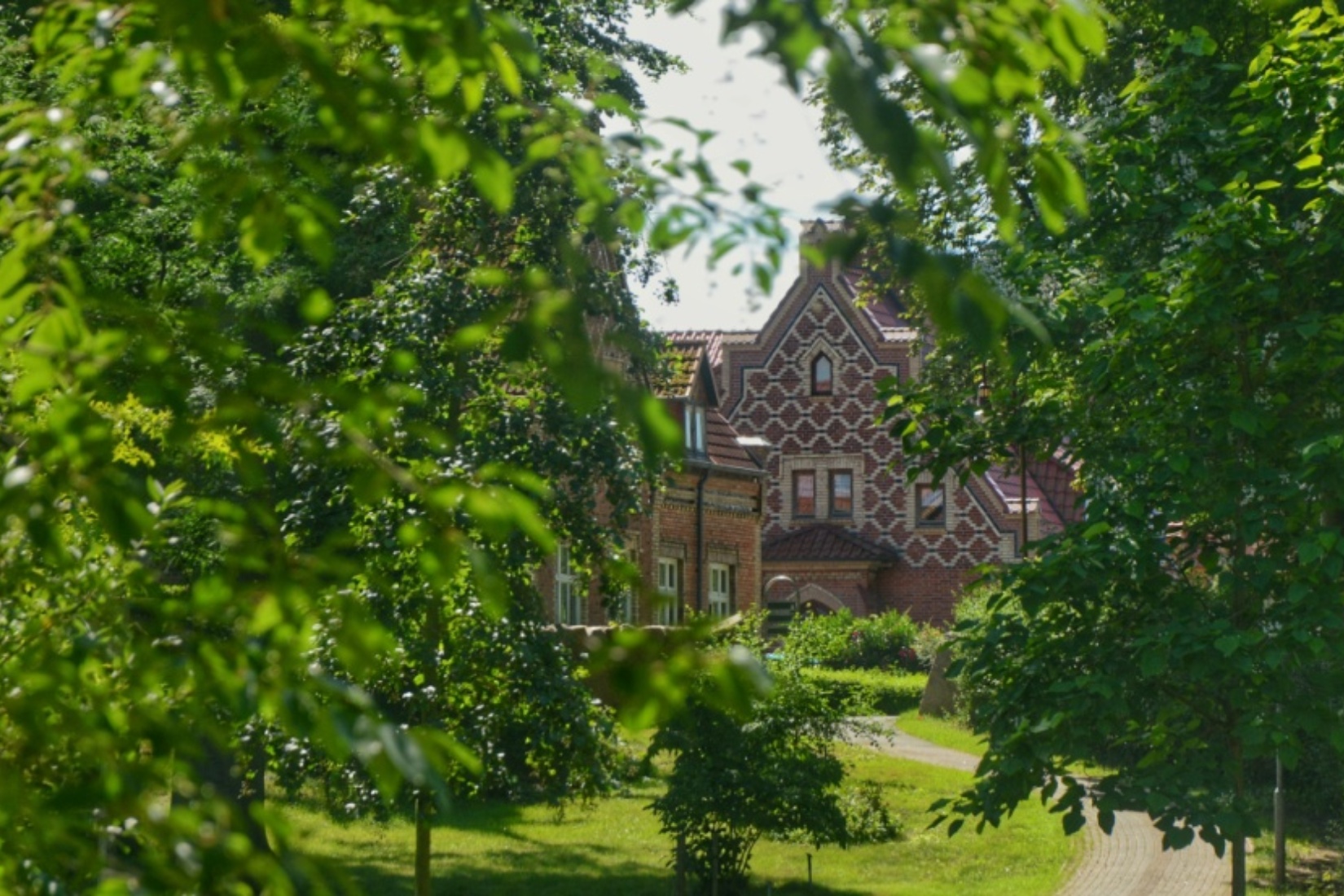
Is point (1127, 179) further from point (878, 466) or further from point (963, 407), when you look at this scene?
point (878, 466)

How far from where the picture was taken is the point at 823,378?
49875 mm

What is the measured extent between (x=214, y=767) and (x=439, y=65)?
1386 cm

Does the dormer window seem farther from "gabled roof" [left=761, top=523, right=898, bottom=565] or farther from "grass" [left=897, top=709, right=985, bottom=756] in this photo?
"gabled roof" [left=761, top=523, right=898, bottom=565]

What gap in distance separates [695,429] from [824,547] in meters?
13.5

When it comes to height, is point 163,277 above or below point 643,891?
above

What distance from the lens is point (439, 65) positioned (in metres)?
3.10

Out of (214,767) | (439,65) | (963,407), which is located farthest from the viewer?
(214,767)

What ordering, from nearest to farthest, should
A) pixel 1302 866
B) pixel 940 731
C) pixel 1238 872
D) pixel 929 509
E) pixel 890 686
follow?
pixel 1238 872 → pixel 1302 866 → pixel 940 731 → pixel 890 686 → pixel 929 509

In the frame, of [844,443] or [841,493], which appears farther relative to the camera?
[841,493]

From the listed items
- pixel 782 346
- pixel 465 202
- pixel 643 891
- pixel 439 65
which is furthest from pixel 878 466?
pixel 439 65

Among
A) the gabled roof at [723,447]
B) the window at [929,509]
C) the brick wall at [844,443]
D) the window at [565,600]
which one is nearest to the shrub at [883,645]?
the gabled roof at [723,447]

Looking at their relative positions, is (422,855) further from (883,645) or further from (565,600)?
(883,645)

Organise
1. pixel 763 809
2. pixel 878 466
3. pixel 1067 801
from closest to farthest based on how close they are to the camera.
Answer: pixel 1067 801 → pixel 763 809 → pixel 878 466

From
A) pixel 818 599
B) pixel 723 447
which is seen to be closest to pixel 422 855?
pixel 723 447
